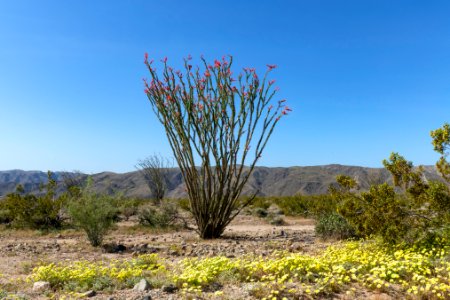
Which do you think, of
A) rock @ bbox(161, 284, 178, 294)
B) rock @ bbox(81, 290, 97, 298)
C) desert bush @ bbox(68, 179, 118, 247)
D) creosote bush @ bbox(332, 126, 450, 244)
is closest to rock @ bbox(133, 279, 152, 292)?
rock @ bbox(161, 284, 178, 294)

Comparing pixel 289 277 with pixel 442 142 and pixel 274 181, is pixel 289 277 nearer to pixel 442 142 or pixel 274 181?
pixel 442 142

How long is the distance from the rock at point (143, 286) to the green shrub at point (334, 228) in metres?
5.73

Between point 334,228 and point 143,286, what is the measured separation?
231 inches

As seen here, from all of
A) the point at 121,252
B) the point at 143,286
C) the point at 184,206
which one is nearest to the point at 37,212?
the point at 184,206

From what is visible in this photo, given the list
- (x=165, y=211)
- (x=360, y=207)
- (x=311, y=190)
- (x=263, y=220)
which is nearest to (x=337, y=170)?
(x=311, y=190)

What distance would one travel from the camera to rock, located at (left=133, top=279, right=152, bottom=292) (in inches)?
188

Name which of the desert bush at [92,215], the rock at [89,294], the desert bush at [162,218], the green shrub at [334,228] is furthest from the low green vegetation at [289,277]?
the desert bush at [162,218]

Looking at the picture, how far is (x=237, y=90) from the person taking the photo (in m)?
10.3

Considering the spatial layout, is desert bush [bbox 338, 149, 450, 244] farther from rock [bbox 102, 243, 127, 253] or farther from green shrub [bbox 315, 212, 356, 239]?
rock [bbox 102, 243, 127, 253]

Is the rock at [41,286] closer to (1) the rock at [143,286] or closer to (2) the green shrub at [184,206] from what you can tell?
(1) the rock at [143,286]

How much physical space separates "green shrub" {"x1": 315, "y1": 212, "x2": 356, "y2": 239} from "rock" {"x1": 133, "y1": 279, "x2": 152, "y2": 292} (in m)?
5.73

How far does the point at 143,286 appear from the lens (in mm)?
4785

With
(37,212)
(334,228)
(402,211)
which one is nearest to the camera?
(402,211)

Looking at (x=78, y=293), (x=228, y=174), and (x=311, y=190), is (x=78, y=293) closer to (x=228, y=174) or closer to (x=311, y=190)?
(x=228, y=174)
